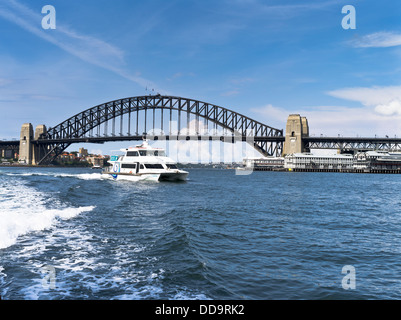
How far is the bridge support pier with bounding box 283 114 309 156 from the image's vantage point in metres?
142

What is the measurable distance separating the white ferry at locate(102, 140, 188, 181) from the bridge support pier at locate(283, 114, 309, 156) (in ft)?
332

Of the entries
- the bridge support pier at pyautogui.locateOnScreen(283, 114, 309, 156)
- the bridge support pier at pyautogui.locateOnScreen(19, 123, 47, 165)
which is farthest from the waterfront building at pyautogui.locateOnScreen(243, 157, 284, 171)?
the bridge support pier at pyautogui.locateOnScreen(19, 123, 47, 165)

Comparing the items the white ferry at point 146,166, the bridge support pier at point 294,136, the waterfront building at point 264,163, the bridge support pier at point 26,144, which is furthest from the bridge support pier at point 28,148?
the white ferry at point 146,166

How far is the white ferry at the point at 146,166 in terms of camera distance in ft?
157

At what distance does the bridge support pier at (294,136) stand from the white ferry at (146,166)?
101170mm

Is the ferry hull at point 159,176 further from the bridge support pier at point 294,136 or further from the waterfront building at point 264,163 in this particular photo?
the bridge support pier at point 294,136

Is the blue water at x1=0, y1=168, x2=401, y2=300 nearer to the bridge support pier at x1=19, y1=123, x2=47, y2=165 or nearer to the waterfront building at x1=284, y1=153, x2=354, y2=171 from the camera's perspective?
the waterfront building at x1=284, y1=153, x2=354, y2=171

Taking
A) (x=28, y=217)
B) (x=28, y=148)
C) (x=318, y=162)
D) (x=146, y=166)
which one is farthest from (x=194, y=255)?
(x=28, y=148)

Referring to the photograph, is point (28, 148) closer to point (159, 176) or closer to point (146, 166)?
point (146, 166)

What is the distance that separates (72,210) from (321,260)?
15047 millimetres

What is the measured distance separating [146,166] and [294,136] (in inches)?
4237

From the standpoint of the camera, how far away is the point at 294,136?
144 meters
